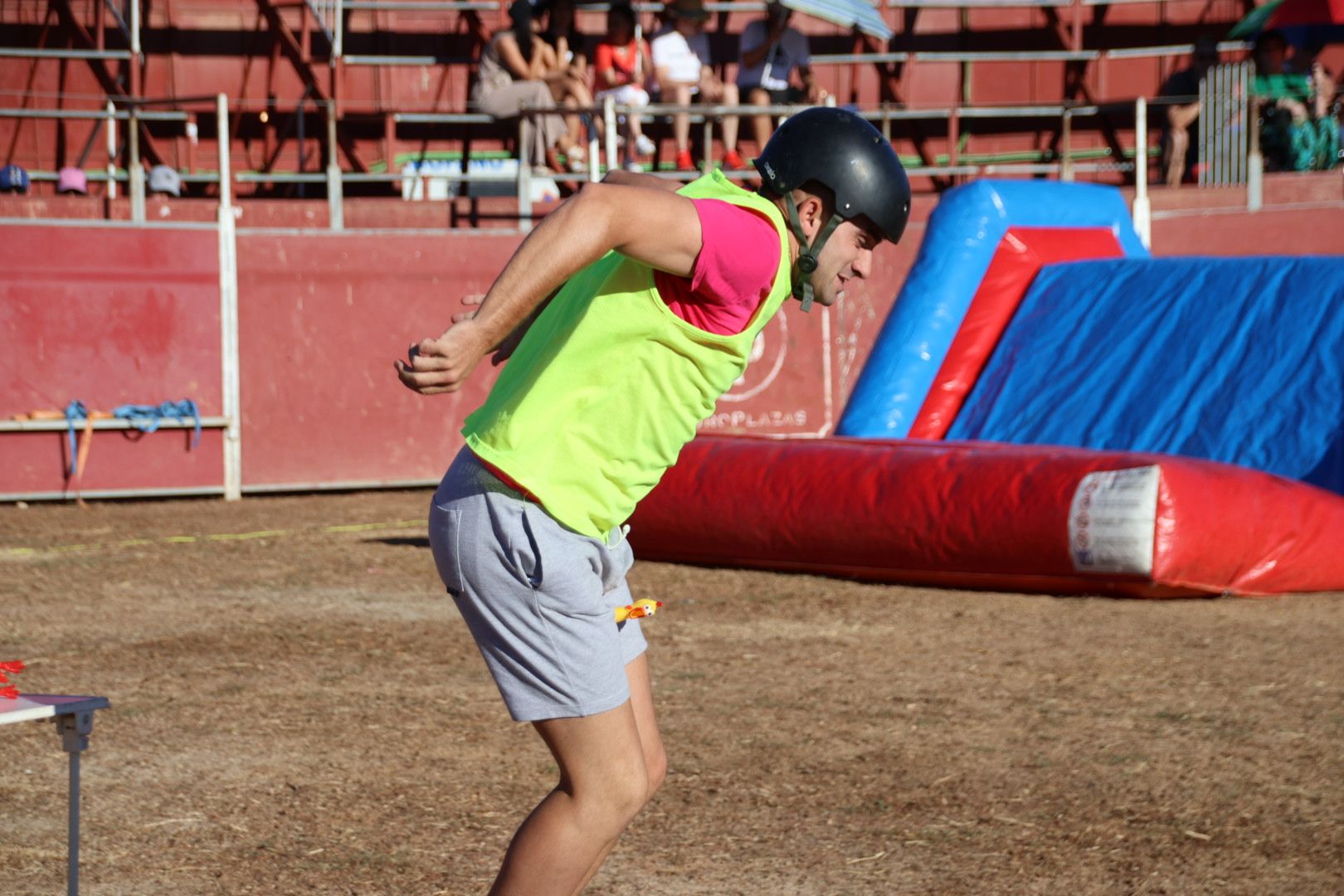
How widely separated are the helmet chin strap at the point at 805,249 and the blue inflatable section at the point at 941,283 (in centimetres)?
704

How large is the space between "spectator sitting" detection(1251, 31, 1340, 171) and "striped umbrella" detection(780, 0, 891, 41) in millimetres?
3494

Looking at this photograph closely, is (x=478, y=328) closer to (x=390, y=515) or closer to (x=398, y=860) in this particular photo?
(x=398, y=860)

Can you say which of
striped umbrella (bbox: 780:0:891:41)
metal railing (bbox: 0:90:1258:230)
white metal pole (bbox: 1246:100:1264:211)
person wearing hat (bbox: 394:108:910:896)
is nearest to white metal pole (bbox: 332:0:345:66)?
metal railing (bbox: 0:90:1258:230)

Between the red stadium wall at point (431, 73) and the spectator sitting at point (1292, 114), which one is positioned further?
the red stadium wall at point (431, 73)

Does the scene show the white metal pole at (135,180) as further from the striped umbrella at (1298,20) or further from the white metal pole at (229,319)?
the striped umbrella at (1298,20)

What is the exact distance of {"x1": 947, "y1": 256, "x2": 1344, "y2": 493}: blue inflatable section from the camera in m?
9.32

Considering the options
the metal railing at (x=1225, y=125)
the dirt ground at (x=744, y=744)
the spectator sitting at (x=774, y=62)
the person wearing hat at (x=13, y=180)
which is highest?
the spectator sitting at (x=774, y=62)

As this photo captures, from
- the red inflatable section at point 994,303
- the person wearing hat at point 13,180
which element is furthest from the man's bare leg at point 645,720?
the person wearing hat at point 13,180

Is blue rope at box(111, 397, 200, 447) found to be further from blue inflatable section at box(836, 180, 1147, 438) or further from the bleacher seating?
blue inflatable section at box(836, 180, 1147, 438)

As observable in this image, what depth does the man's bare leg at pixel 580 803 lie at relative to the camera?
298cm

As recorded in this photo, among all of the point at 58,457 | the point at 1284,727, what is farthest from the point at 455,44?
the point at 1284,727

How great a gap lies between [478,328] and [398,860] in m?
2.17

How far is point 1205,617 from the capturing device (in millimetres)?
7672

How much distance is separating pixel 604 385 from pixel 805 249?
1.55 ft
